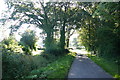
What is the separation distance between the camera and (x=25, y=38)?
896 inches

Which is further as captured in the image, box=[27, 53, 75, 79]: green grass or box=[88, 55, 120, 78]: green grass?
box=[88, 55, 120, 78]: green grass

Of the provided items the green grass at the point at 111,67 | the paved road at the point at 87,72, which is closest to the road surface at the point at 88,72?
the paved road at the point at 87,72

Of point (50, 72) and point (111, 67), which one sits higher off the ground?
point (50, 72)

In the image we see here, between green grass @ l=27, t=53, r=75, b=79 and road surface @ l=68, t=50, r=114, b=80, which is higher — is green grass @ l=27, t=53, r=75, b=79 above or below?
above

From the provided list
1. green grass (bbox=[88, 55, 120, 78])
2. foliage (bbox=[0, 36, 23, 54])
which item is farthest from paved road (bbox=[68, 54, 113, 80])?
foliage (bbox=[0, 36, 23, 54])

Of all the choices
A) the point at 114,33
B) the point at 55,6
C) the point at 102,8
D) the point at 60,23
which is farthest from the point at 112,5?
the point at 60,23

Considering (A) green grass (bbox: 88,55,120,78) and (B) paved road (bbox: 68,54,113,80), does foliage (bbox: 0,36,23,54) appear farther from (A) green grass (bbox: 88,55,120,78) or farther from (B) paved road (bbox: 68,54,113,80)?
(A) green grass (bbox: 88,55,120,78)

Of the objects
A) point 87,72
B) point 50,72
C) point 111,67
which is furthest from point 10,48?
point 111,67

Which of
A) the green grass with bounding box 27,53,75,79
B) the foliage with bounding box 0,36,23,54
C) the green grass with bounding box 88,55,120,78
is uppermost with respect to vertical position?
the foliage with bounding box 0,36,23,54

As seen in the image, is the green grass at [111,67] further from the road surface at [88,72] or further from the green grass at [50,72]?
the green grass at [50,72]

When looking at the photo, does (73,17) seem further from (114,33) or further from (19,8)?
(114,33)

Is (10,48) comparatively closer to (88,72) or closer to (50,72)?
(50,72)

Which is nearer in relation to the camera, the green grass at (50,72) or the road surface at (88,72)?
the green grass at (50,72)

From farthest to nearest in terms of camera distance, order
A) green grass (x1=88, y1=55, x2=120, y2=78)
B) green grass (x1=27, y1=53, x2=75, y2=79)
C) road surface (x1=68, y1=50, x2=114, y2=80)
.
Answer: green grass (x1=88, y1=55, x2=120, y2=78)
road surface (x1=68, y1=50, x2=114, y2=80)
green grass (x1=27, y1=53, x2=75, y2=79)
